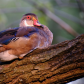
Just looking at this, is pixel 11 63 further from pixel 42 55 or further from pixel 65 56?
pixel 65 56

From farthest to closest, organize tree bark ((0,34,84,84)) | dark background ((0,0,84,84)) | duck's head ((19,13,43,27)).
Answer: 1. dark background ((0,0,84,84))
2. duck's head ((19,13,43,27))
3. tree bark ((0,34,84,84))

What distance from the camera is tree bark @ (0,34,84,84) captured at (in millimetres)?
1058

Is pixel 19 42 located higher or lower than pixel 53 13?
lower

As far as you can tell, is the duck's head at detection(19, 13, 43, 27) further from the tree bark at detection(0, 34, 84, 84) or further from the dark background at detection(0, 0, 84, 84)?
the dark background at detection(0, 0, 84, 84)

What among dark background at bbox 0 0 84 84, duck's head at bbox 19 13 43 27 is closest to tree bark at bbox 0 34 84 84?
duck's head at bbox 19 13 43 27

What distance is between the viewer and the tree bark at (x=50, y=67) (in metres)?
1.06

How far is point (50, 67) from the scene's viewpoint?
1084 mm

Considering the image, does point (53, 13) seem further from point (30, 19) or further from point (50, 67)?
point (50, 67)

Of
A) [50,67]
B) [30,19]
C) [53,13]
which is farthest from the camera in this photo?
[53,13]

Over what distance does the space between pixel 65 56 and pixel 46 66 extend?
0.15 m

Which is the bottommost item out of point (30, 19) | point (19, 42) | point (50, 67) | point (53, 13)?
point (50, 67)

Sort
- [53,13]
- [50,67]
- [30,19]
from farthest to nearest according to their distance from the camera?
[53,13]
[30,19]
[50,67]

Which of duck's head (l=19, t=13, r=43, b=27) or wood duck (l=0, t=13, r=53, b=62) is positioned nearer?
wood duck (l=0, t=13, r=53, b=62)

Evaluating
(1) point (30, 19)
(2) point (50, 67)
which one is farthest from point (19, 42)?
(1) point (30, 19)
